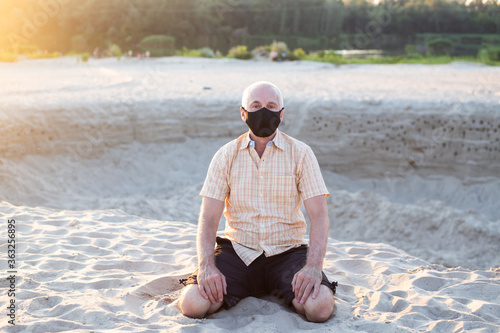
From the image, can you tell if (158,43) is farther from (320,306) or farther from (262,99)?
(320,306)

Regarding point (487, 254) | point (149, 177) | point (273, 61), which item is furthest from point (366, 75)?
point (487, 254)

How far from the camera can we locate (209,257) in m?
3.19

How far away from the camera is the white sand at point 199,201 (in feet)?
10.8

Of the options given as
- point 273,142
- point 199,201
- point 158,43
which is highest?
point 158,43

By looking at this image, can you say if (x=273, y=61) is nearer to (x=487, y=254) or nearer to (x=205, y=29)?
(x=205, y=29)

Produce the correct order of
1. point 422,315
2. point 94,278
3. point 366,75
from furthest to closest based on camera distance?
point 366,75, point 94,278, point 422,315

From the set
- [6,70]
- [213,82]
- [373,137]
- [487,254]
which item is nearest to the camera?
[487,254]

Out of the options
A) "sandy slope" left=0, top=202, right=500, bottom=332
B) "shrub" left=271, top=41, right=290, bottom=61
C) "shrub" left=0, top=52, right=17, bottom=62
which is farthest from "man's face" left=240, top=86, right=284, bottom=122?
"shrub" left=0, top=52, right=17, bottom=62

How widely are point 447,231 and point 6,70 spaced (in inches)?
600

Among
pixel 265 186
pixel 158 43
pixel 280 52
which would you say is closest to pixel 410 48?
pixel 280 52

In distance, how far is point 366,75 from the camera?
15.4m

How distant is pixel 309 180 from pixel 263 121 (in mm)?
476

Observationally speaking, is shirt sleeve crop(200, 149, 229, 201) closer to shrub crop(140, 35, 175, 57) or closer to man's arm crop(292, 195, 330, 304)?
man's arm crop(292, 195, 330, 304)

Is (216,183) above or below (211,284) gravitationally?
above
